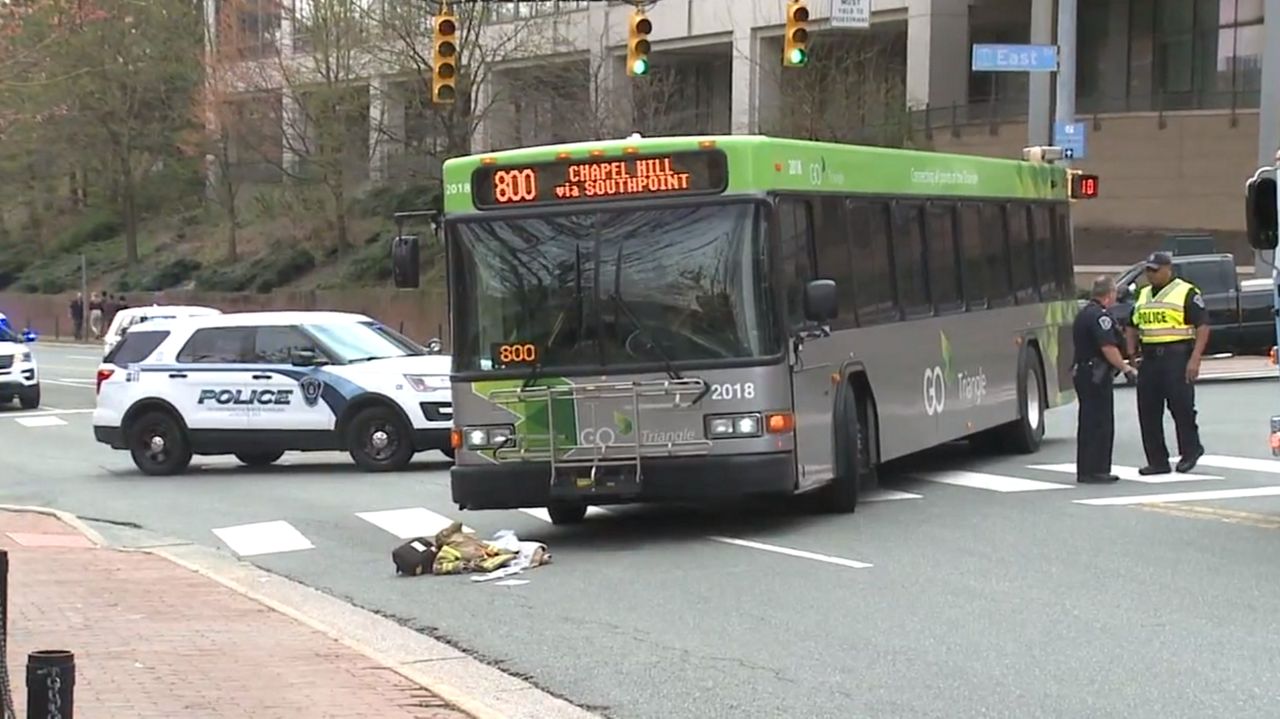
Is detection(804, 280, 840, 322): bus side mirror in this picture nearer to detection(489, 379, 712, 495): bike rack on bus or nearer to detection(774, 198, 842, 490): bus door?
detection(774, 198, 842, 490): bus door

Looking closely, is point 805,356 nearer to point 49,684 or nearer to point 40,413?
point 49,684

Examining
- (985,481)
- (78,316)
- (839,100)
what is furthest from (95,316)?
(985,481)

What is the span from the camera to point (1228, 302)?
28516mm

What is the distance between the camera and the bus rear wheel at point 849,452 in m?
13.7

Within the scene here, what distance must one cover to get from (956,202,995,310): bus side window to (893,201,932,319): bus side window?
1152 mm

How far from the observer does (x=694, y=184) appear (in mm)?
12828

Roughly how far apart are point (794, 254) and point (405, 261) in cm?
311

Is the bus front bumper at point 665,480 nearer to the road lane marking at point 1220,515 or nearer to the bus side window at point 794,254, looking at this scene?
the bus side window at point 794,254

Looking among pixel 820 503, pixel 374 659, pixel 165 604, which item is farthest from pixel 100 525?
pixel 374 659

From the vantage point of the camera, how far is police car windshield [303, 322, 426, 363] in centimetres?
2045

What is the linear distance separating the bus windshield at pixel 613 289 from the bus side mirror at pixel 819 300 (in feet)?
0.98

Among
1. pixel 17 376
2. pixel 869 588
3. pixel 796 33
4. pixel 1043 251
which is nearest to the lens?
pixel 869 588

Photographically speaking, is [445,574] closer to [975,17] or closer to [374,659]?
[374,659]

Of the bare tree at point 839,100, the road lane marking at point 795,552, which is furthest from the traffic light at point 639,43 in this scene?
the bare tree at point 839,100
